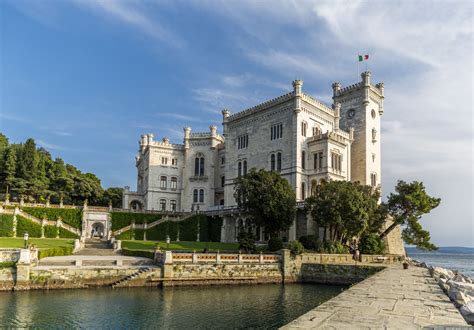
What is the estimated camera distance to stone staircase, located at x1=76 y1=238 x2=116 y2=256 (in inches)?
1633

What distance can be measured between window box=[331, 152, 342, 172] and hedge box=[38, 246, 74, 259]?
101 feet

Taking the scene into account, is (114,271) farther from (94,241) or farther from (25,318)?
(94,241)

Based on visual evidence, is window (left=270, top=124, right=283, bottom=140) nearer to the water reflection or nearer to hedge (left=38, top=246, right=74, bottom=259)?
the water reflection

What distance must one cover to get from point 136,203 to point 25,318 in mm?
51918

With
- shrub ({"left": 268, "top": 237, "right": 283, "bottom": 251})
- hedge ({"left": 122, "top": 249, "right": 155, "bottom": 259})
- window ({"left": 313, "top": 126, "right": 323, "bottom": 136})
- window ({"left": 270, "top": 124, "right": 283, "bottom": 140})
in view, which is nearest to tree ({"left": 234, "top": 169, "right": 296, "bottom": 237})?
shrub ({"left": 268, "top": 237, "right": 283, "bottom": 251})

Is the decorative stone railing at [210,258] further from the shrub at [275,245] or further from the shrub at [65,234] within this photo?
the shrub at [65,234]

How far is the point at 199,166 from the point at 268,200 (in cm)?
2894

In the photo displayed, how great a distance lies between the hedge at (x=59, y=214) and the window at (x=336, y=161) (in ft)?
108

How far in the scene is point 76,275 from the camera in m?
30.1

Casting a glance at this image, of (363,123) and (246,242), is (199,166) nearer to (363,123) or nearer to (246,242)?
(363,123)

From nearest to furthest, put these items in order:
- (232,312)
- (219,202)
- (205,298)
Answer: (232,312) → (205,298) → (219,202)

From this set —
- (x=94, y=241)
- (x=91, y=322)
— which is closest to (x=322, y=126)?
(x=94, y=241)

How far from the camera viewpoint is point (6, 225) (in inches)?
1960

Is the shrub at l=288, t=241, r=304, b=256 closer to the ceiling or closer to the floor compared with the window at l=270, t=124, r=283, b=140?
closer to the floor
